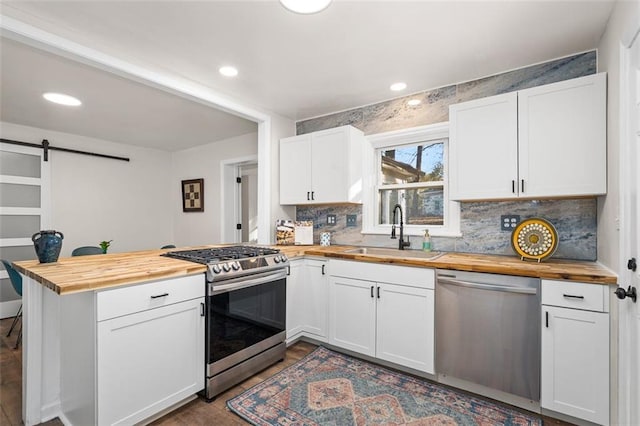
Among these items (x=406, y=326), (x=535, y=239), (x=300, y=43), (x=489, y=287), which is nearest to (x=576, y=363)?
(x=489, y=287)

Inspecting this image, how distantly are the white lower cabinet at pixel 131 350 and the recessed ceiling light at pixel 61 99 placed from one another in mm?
2270

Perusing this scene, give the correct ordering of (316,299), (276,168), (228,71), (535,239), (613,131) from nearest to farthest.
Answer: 1. (613,131)
2. (535,239)
3. (228,71)
4. (316,299)
5. (276,168)

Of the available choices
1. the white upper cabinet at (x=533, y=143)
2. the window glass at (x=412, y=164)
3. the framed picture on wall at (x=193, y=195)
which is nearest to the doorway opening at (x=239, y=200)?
the framed picture on wall at (x=193, y=195)

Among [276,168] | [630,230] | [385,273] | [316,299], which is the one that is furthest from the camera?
[276,168]

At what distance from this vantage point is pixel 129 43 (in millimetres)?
2102

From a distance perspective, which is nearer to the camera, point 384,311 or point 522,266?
point 522,266

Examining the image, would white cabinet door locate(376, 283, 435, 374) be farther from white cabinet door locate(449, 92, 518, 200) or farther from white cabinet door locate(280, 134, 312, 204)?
white cabinet door locate(280, 134, 312, 204)

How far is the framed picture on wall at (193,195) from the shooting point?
5059mm

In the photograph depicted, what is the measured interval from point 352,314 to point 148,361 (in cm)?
150

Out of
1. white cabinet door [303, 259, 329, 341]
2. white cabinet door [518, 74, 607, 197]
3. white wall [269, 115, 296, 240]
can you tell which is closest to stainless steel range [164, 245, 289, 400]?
white cabinet door [303, 259, 329, 341]

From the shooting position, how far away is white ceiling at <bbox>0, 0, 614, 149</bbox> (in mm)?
1769

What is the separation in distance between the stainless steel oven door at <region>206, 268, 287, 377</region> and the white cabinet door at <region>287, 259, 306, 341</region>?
0.17m

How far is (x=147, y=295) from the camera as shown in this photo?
5.68 ft

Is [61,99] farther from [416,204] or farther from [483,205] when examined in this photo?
[483,205]
